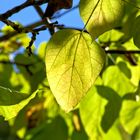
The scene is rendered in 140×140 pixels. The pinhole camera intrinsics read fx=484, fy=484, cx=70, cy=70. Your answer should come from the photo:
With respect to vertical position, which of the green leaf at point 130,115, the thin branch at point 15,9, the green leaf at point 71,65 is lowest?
the green leaf at point 130,115

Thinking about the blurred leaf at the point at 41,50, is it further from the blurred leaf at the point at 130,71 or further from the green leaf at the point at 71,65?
the green leaf at the point at 71,65

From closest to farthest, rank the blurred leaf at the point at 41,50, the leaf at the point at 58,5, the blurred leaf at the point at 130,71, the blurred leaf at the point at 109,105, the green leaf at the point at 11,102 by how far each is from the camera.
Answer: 1. the green leaf at the point at 11,102
2. the leaf at the point at 58,5
3. the blurred leaf at the point at 109,105
4. the blurred leaf at the point at 130,71
5. the blurred leaf at the point at 41,50

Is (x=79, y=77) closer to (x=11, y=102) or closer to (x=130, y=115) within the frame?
(x=11, y=102)

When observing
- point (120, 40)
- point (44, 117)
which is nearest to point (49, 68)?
point (120, 40)

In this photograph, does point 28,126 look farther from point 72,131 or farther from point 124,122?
point 124,122

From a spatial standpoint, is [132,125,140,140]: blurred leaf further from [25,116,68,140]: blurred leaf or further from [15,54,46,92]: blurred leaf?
[15,54,46,92]: blurred leaf

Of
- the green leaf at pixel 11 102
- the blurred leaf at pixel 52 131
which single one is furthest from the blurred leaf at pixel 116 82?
the green leaf at pixel 11 102

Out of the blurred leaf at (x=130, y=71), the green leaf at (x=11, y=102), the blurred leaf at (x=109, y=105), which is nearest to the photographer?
the green leaf at (x=11, y=102)

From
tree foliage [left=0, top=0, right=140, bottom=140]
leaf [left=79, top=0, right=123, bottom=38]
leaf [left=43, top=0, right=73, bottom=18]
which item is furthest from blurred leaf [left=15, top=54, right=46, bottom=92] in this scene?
leaf [left=79, top=0, right=123, bottom=38]
